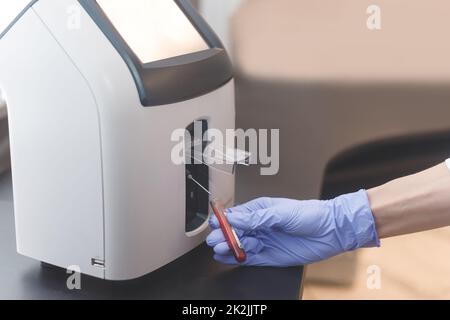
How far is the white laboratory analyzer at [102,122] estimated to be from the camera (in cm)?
72

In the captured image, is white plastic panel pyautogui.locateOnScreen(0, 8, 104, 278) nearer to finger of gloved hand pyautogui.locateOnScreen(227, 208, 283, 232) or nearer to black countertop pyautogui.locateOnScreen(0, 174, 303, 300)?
black countertop pyautogui.locateOnScreen(0, 174, 303, 300)

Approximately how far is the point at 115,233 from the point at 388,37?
806mm

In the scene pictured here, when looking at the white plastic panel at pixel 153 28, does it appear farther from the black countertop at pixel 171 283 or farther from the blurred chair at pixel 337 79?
the blurred chair at pixel 337 79

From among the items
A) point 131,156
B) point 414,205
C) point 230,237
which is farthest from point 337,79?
point 131,156

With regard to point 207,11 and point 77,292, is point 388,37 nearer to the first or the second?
point 207,11

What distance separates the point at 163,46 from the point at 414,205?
0.45 m

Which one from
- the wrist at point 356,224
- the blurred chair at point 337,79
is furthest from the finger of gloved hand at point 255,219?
the blurred chair at point 337,79

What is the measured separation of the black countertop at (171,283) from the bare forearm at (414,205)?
160mm

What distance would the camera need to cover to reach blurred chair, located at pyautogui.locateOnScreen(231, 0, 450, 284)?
130cm

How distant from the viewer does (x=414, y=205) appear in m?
0.93

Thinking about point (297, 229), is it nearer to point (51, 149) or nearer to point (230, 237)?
point (230, 237)

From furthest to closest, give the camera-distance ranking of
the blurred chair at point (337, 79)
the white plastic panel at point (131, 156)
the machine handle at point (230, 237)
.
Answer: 1. the blurred chair at point (337, 79)
2. the machine handle at point (230, 237)
3. the white plastic panel at point (131, 156)

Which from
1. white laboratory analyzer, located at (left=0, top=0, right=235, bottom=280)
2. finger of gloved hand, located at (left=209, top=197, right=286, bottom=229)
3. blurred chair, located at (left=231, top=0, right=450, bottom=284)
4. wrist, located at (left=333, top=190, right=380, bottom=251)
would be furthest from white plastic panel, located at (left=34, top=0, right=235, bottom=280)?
blurred chair, located at (left=231, top=0, right=450, bottom=284)

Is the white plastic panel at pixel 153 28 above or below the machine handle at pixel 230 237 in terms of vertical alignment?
above
